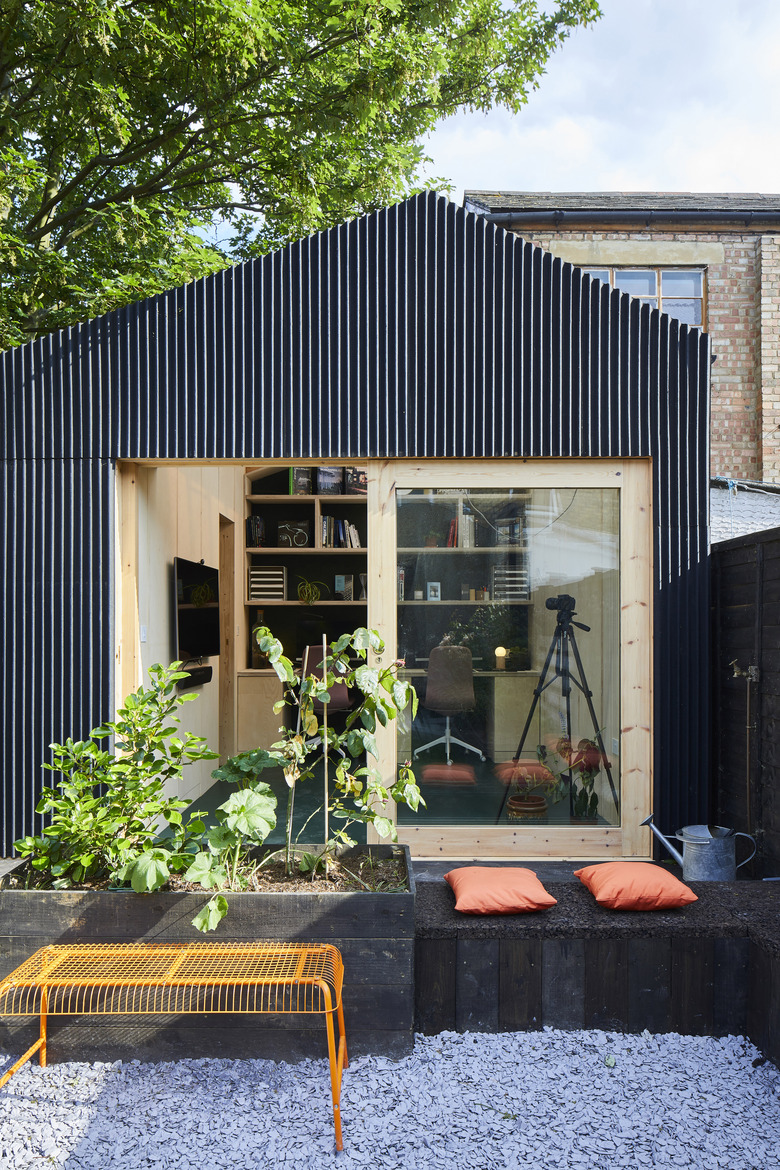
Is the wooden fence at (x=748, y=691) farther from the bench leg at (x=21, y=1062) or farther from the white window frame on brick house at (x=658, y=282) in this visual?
the white window frame on brick house at (x=658, y=282)

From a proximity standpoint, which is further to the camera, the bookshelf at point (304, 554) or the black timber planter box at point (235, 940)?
the bookshelf at point (304, 554)

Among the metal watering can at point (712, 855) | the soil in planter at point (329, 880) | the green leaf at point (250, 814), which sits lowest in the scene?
the metal watering can at point (712, 855)

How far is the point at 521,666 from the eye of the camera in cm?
409

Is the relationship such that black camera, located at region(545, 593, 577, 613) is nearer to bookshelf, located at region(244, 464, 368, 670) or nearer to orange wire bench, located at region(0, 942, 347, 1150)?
orange wire bench, located at region(0, 942, 347, 1150)

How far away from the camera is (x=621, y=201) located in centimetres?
825

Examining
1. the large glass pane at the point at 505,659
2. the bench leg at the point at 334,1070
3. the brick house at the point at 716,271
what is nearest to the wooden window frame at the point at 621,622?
the large glass pane at the point at 505,659

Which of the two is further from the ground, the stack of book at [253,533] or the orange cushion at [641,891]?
the stack of book at [253,533]

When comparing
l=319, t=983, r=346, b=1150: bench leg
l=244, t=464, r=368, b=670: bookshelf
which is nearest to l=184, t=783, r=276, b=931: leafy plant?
l=319, t=983, r=346, b=1150: bench leg

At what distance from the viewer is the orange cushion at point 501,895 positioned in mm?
2566

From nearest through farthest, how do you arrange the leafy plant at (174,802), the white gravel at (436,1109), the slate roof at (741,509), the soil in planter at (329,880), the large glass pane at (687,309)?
the white gravel at (436,1109) < the leafy plant at (174,802) < the soil in planter at (329,880) < the slate roof at (741,509) < the large glass pane at (687,309)

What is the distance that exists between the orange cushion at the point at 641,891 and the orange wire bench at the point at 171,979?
0.97 m

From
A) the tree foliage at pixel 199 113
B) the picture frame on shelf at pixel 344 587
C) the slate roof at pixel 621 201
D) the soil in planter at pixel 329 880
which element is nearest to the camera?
the soil in planter at pixel 329 880

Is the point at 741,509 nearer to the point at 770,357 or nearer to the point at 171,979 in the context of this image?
the point at 770,357

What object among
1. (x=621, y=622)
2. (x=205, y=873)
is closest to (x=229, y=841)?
(x=205, y=873)
